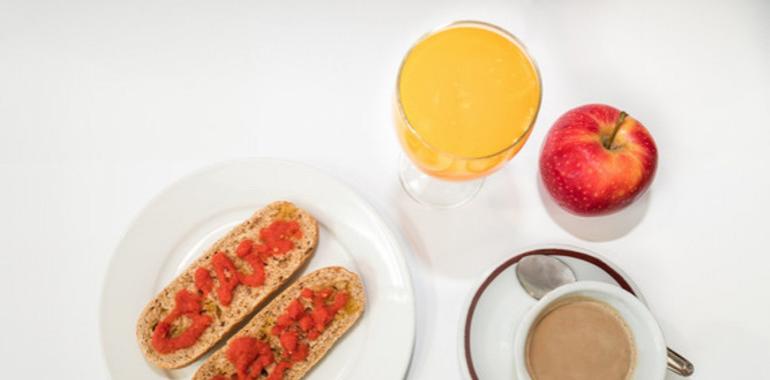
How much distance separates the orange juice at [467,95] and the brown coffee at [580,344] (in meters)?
0.25

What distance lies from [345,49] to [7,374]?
32.6 inches

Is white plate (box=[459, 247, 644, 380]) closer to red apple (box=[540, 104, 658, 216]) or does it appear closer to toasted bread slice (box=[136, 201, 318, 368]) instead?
red apple (box=[540, 104, 658, 216])

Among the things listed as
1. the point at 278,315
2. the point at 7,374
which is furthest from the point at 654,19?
the point at 7,374

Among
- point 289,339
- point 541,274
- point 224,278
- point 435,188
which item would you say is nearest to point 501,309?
point 541,274

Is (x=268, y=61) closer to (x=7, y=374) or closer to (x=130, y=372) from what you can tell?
(x=130, y=372)

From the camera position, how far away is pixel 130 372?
1.06 m

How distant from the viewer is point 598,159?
1.08 metres

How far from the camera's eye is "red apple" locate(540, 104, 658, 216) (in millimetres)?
1073

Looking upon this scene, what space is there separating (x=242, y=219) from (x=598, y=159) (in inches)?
24.3

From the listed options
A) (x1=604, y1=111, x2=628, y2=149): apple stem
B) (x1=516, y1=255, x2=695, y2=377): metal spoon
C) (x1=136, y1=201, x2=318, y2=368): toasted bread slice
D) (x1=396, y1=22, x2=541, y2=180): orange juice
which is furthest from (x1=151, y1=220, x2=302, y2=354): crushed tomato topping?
(x1=604, y1=111, x2=628, y2=149): apple stem

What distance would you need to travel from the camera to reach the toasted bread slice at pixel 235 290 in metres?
1.08

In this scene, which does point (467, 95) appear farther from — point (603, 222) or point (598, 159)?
point (603, 222)

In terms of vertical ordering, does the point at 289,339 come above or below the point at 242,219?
below

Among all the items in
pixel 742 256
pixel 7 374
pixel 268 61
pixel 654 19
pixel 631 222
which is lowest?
pixel 742 256
